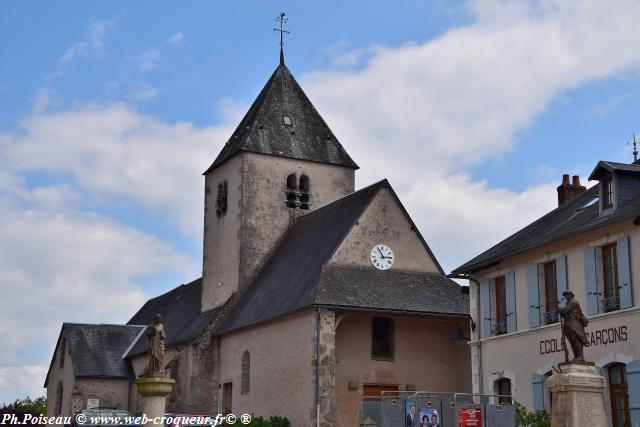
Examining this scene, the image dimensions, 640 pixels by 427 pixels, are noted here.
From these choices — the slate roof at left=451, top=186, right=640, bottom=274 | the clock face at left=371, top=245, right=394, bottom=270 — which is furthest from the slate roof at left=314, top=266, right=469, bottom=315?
the slate roof at left=451, top=186, right=640, bottom=274

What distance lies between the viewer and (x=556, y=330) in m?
21.1

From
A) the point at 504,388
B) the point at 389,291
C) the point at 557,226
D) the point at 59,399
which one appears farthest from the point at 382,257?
the point at 59,399

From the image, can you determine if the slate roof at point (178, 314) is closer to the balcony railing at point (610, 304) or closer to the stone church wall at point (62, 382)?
the stone church wall at point (62, 382)

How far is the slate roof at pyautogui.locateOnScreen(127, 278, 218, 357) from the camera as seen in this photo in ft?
115

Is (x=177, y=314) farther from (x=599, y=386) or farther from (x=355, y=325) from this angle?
(x=599, y=386)

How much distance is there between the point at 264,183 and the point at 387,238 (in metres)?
7.31

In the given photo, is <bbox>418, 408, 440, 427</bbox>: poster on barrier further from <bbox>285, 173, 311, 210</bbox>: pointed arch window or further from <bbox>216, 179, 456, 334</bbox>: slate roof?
<bbox>285, 173, 311, 210</bbox>: pointed arch window

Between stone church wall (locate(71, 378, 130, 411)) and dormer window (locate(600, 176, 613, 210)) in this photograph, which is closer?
dormer window (locate(600, 176, 613, 210))

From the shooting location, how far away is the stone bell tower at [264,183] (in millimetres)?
35188

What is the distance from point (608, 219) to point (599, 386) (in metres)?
5.42

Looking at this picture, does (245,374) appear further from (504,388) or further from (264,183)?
(504,388)

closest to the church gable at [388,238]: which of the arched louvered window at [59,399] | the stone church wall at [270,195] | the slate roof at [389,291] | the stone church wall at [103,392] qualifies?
the slate roof at [389,291]

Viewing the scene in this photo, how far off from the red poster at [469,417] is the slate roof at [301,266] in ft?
26.6

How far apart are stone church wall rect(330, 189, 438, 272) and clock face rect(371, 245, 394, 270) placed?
5.2 inches
